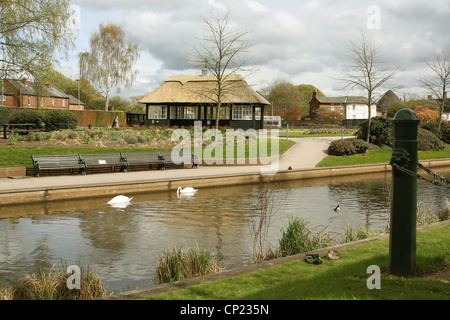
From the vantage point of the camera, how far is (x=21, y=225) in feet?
35.6

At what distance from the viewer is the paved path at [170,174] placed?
49.1 feet

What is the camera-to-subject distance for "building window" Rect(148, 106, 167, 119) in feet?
147

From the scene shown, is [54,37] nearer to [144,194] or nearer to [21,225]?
[144,194]

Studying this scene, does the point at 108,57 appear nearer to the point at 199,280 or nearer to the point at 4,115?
the point at 4,115

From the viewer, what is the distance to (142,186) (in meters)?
15.2

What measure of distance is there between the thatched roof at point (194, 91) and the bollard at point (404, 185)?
34.6 m

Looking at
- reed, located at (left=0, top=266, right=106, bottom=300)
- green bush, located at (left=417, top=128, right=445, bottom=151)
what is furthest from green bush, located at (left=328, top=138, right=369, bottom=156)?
reed, located at (left=0, top=266, right=106, bottom=300)

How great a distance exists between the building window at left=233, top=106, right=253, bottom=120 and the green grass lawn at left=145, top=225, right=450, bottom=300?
3619 centimetres

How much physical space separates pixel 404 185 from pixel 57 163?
15.4m

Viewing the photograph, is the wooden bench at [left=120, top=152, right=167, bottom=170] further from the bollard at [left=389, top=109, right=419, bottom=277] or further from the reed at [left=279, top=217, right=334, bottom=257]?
the bollard at [left=389, top=109, right=419, bottom=277]

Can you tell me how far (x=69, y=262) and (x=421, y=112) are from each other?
60.6 m

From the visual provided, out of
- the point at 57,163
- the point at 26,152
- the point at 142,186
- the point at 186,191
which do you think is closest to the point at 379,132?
the point at 186,191

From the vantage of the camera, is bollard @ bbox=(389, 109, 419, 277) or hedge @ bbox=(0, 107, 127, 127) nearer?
bollard @ bbox=(389, 109, 419, 277)
